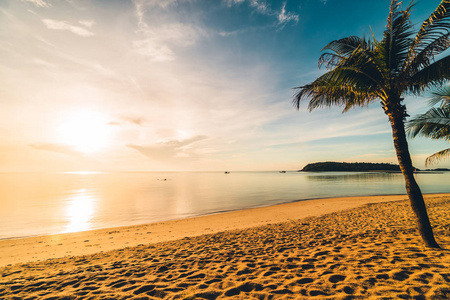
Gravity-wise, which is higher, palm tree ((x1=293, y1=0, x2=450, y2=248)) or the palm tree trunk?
palm tree ((x1=293, y1=0, x2=450, y2=248))

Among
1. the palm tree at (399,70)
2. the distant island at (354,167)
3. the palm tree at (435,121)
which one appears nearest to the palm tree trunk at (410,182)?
the palm tree at (399,70)

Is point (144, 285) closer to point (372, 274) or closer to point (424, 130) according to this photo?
point (372, 274)

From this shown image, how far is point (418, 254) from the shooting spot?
17.1ft

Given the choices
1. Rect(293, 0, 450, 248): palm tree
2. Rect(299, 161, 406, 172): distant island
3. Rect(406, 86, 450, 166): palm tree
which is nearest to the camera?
Rect(293, 0, 450, 248): palm tree

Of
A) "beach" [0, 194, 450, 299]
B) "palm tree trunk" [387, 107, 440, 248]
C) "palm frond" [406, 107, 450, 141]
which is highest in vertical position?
"palm frond" [406, 107, 450, 141]

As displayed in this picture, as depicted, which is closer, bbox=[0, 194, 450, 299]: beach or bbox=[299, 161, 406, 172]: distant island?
bbox=[0, 194, 450, 299]: beach

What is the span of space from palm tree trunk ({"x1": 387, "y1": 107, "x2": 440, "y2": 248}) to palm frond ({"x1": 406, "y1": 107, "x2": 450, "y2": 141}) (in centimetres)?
909

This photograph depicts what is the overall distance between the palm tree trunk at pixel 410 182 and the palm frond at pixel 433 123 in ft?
29.8

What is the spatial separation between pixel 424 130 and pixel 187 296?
1686 centimetres

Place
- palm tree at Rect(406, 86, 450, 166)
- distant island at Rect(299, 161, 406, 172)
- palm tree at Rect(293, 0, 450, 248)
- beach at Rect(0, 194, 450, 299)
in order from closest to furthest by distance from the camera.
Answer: beach at Rect(0, 194, 450, 299)
palm tree at Rect(293, 0, 450, 248)
palm tree at Rect(406, 86, 450, 166)
distant island at Rect(299, 161, 406, 172)

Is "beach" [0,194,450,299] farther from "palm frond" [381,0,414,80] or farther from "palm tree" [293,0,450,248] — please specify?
"palm frond" [381,0,414,80]

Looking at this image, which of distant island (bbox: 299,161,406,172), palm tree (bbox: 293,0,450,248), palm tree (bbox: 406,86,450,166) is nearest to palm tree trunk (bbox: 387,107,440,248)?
palm tree (bbox: 293,0,450,248)

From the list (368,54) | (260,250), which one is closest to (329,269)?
(260,250)

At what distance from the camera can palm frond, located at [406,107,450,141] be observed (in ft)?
39.0
